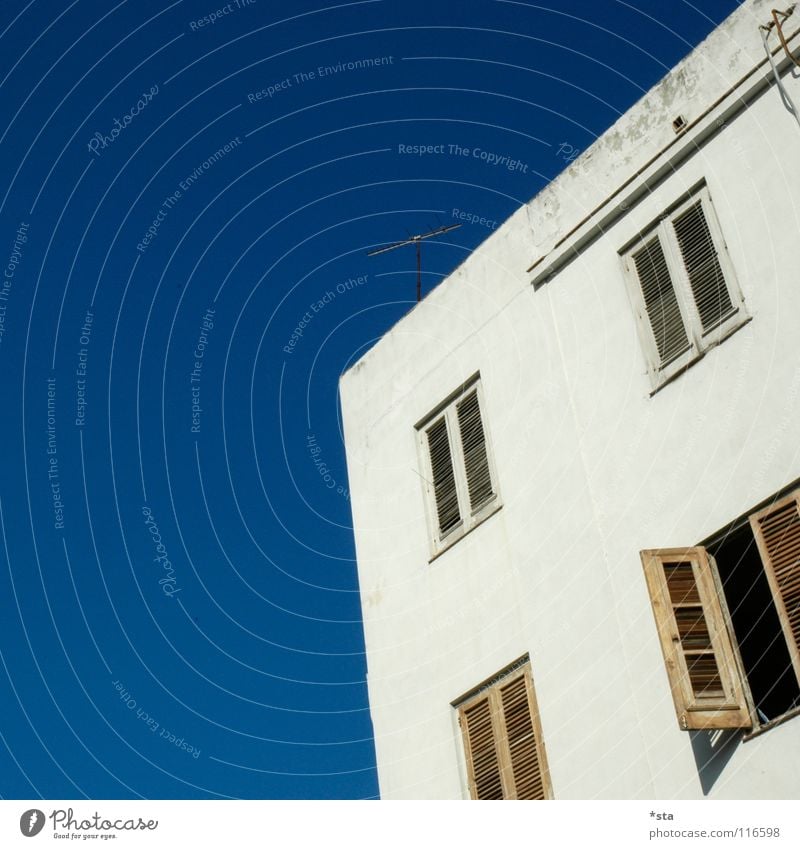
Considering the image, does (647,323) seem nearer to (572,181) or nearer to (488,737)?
(572,181)

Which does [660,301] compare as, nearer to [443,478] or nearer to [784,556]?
[784,556]

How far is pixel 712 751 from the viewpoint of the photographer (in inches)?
473

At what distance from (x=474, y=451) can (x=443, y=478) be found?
1.87ft

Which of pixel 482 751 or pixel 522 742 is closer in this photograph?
pixel 522 742

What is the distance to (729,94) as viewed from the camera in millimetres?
13953

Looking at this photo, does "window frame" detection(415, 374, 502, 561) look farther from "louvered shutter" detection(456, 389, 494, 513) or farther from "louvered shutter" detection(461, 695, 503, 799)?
"louvered shutter" detection(461, 695, 503, 799)

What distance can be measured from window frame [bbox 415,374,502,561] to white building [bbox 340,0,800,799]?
0.03 m

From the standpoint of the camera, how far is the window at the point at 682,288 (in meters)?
13.5

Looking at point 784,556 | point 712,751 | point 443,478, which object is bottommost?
point 712,751

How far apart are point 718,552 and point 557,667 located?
7.05ft

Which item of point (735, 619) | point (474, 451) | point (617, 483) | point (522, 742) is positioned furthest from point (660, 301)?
point (522, 742)

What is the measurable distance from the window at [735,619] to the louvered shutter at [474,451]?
3610 millimetres

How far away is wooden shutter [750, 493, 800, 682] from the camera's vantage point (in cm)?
1177
